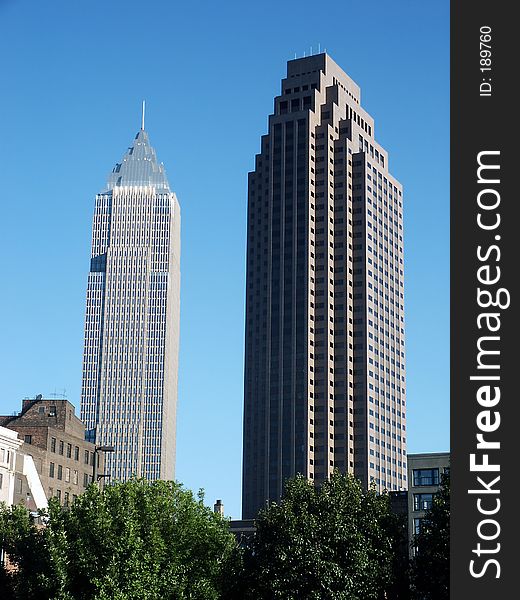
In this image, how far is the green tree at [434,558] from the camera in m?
63.1

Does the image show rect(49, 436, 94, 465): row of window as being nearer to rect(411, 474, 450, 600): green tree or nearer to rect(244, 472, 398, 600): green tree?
rect(244, 472, 398, 600): green tree

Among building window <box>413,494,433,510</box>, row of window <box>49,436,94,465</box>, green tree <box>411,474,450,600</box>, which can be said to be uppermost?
row of window <box>49,436,94,465</box>

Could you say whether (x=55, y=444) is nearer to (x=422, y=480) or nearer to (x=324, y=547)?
(x=422, y=480)

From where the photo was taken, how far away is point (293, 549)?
63.5m

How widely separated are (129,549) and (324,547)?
38.3 ft

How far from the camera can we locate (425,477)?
109875 mm

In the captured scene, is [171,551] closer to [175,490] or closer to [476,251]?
[175,490]

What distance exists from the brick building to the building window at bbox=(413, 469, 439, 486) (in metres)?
38.2

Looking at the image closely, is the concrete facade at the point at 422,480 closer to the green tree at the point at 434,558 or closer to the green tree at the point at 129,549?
the green tree at the point at 129,549

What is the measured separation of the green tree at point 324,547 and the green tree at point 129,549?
3.21m

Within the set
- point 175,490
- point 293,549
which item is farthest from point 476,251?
point 175,490

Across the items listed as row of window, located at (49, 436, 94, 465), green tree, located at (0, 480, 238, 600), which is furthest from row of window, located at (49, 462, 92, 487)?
green tree, located at (0, 480, 238, 600)

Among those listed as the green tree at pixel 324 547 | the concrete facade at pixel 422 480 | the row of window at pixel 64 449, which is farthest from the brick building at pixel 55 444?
the green tree at pixel 324 547

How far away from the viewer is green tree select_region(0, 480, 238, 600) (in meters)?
64.0
